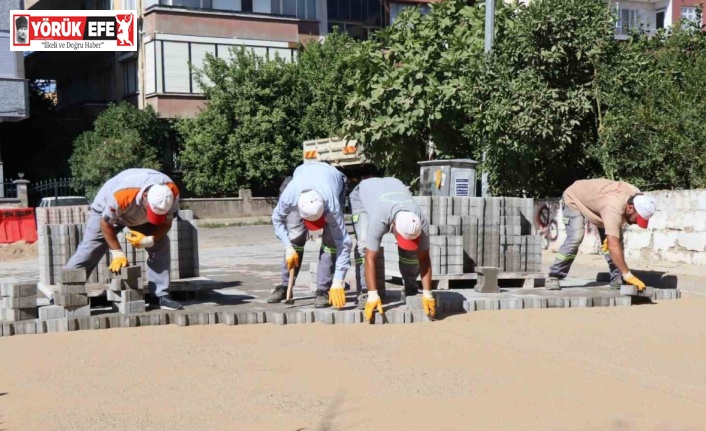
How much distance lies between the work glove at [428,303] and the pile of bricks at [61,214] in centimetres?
547

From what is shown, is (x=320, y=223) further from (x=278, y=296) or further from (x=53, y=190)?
(x=53, y=190)

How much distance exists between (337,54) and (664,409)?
91.1 ft

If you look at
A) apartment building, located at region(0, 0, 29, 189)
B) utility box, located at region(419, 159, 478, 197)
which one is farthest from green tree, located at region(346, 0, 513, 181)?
apartment building, located at region(0, 0, 29, 189)

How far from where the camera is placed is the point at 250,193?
30.4 m

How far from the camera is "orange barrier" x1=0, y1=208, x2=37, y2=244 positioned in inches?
883

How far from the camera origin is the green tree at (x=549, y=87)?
15719mm

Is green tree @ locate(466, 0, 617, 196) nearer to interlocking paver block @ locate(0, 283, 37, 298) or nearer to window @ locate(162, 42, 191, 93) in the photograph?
interlocking paver block @ locate(0, 283, 37, 298)

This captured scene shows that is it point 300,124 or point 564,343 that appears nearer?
point 564,343

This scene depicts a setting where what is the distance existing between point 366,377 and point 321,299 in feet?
10.1

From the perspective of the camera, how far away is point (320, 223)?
29.1 feet

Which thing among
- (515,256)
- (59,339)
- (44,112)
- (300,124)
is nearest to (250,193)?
(300,124)

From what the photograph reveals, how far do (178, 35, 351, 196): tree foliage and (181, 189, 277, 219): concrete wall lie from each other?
67 cm

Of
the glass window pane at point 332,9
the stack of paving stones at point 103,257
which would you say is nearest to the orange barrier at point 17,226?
the stack of paving stones at point 103,257

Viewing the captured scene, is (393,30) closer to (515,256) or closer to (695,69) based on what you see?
(695,69)
